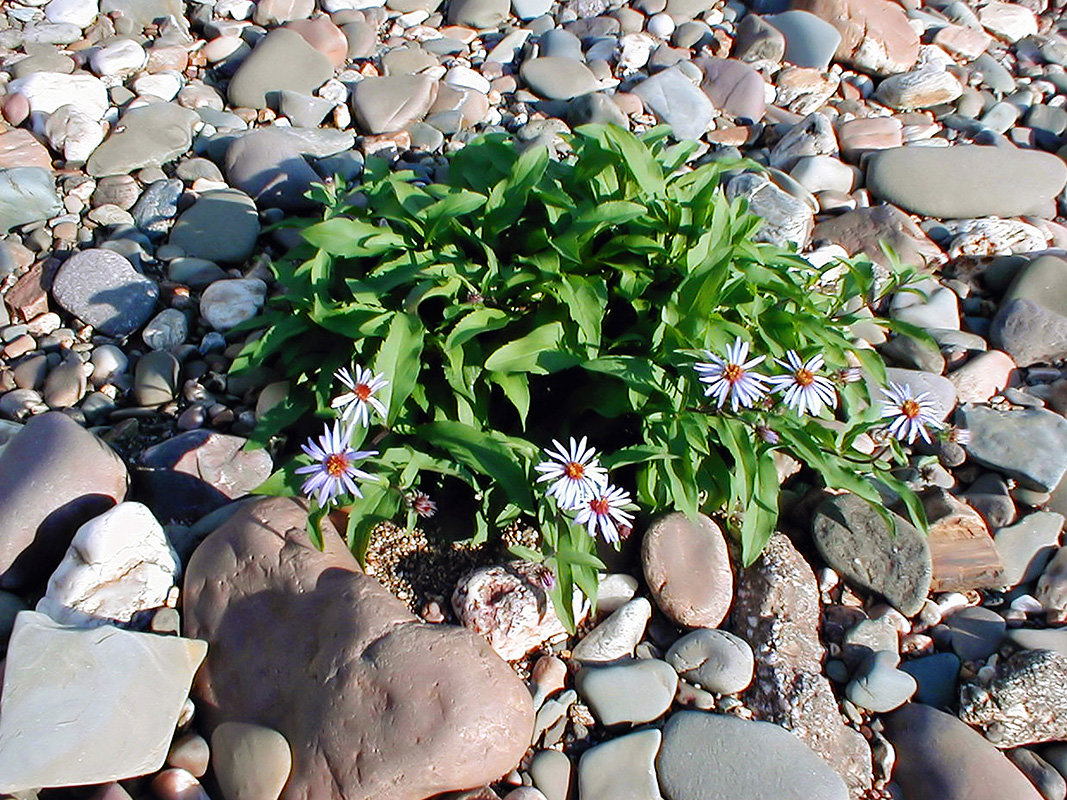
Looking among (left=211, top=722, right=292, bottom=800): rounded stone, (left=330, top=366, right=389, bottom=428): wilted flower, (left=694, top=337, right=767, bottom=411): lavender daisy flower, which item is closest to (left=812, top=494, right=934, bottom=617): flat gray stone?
(left=694, top=337, right=767, bottom=411): lavender daisy flower

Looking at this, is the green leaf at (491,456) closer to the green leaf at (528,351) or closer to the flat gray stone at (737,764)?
the green leaf at (528,351)

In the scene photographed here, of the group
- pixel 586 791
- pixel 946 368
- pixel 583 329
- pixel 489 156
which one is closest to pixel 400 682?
pixel 586 791

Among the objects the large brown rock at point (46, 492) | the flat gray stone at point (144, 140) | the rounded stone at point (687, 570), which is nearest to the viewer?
the large brown rock at point (46, 492)

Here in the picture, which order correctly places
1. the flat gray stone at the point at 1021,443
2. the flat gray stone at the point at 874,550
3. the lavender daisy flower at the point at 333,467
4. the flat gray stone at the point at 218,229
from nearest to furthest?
the lavender daisy flower at the point at 333,467 → the flat gray stone at the point at 874,550 → the flat gray stone at the point at 1021,443 → the flat gray stone at the point at 218,229

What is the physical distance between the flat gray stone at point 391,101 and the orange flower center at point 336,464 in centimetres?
260

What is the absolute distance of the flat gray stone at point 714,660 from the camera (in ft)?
9.04

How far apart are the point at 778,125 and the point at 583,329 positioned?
273 centimetres

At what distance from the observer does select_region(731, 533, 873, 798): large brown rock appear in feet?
8.64

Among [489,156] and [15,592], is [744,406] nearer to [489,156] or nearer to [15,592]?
[489,156]

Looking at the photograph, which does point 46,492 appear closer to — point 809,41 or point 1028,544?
point 1028,544

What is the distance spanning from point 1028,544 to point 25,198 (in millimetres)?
3864

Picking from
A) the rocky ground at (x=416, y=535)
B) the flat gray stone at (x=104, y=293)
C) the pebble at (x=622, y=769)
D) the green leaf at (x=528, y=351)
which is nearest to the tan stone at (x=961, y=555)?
the rocky ground at (x=416, y=535)

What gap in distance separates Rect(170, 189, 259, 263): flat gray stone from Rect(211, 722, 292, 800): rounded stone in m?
2.07

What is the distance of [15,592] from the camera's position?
2775 millimetres
